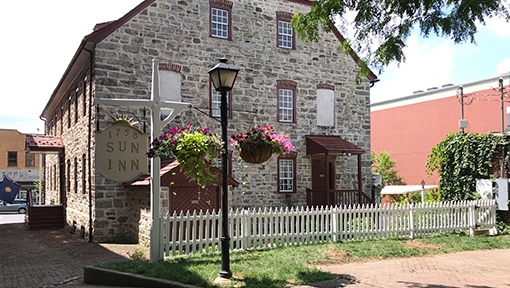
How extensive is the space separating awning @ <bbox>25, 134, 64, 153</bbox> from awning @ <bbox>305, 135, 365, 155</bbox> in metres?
10.7

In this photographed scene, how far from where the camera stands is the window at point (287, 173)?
1664cm

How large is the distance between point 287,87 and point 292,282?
1022 cm

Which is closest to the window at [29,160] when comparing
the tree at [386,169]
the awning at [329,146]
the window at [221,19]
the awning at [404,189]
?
the tree at [386,169]

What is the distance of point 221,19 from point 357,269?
396 inches

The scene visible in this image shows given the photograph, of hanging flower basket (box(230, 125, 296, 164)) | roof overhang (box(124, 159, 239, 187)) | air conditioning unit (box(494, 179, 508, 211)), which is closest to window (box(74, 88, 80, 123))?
roof overhang (box(124, 159, 239, 187))

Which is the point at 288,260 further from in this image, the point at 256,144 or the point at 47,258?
the point at 47,258

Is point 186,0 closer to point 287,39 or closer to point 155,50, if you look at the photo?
point 155,50

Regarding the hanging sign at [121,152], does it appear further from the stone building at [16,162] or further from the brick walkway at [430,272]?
the stone building at [16,162]

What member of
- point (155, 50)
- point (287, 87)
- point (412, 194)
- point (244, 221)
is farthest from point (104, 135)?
point (412, 194)

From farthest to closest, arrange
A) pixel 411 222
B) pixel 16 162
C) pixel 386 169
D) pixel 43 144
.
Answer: pixel 16 162, pixel 386 169, pixel 43 144, pixel 411 222

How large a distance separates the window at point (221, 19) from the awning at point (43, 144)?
880 cm

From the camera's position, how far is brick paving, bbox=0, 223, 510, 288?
7816 millimetres

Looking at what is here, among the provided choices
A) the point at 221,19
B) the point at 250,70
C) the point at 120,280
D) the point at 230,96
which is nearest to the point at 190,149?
the point at 120,280

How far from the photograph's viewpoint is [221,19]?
1580cm
